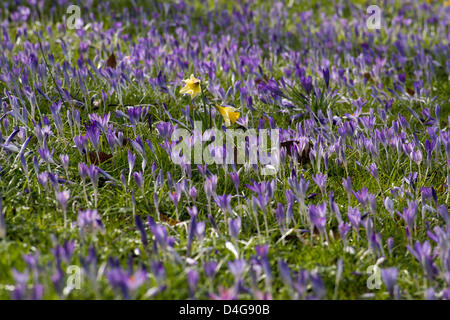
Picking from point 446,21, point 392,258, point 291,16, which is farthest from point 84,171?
point 446,21

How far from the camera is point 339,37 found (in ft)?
21.0

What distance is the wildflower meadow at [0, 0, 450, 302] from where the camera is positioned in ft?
6.85

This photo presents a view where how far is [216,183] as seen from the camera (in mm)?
2529

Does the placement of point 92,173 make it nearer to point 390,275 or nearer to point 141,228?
point 141,228

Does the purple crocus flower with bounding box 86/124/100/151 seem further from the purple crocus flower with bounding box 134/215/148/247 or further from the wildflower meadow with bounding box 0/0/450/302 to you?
the purple crocus flower with bounding box 134/215/148/247

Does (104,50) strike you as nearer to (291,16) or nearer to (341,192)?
(341,192)

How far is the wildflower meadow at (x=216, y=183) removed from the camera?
2.09m

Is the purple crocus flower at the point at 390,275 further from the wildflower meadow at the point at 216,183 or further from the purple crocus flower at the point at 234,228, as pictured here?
the purple crocus flower at the point at 234,228

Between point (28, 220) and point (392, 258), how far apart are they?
162 centimetres

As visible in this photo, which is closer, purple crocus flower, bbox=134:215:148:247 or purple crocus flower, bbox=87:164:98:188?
purple crocus flower, bbox=134:215:148:247

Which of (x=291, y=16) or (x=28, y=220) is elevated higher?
(x=291, y=16)

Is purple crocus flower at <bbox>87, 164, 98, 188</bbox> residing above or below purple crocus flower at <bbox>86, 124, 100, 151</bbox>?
below

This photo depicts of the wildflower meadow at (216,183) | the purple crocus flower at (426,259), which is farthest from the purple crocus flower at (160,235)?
the purple crocus flower at (426,259)

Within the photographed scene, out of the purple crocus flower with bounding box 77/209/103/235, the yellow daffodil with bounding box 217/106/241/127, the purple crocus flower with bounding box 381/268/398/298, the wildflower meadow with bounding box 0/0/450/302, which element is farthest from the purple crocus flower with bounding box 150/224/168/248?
the yellow daffodil with bounding box 217/106/241/127
